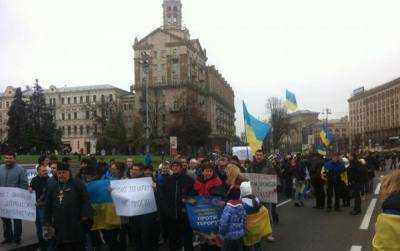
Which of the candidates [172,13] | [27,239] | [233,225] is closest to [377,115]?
[172,13]

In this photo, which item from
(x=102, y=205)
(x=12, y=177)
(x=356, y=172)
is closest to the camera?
(x=102, y=205)

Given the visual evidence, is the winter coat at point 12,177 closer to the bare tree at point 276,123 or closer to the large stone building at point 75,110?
the bare tree at point 276,123

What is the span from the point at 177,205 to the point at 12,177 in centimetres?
412

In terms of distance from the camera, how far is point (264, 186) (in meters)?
13.4

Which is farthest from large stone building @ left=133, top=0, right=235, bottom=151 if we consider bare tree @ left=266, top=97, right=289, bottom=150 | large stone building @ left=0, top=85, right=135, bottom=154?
large stone building @ left=0, top=85, right=135, bottom=154

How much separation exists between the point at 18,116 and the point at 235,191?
250 ft

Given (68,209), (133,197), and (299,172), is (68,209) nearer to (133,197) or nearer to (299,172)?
(133,197)

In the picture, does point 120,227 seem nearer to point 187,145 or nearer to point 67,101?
point 187,145

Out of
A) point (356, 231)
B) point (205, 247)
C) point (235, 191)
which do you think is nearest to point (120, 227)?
point (205, 247)

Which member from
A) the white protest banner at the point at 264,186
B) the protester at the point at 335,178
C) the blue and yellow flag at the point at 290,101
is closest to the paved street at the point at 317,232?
the protester at the point at 335,178

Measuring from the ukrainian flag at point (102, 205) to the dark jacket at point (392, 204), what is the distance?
5.43 meters

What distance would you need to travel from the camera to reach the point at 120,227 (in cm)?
981

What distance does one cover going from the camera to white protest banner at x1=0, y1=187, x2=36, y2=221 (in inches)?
439

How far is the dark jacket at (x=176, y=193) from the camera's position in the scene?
29.9 feet
